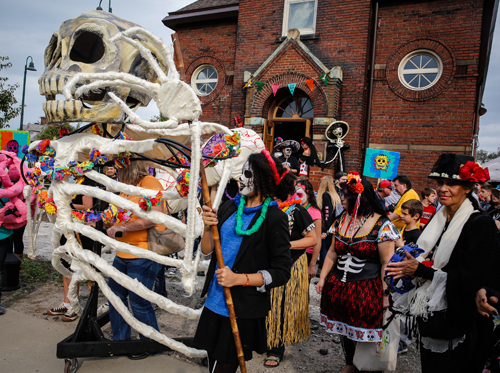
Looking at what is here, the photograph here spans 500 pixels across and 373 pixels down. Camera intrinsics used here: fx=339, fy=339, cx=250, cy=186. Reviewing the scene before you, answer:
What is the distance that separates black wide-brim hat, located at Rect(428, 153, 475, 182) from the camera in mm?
2365

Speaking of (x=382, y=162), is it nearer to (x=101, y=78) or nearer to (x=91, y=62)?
(x=91, y=62)

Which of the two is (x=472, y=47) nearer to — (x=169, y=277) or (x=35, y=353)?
(x=169, y=277)

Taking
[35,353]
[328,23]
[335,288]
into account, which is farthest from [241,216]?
[328,23]

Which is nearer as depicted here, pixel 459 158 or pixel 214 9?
pixel 459 158

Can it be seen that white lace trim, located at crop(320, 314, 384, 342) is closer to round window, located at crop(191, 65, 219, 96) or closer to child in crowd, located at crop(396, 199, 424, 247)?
child in crowd, located at crop(396, 199, 424, 247)

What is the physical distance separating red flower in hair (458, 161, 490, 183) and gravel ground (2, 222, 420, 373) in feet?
7.02

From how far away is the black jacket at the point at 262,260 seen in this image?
7.15 ft

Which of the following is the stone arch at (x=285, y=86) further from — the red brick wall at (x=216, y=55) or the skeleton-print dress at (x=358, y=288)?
the skeleton-print dress at (x=358, y=288)

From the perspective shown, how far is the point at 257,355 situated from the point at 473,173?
2619 millimetres

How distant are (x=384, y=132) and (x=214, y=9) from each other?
698cm

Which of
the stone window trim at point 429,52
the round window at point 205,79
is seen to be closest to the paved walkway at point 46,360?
the stone window trim at point 429,52

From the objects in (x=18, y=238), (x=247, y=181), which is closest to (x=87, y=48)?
(x=247, y=181)

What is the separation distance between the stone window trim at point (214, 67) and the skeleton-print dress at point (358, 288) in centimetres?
945

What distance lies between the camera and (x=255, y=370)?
10.5ft
